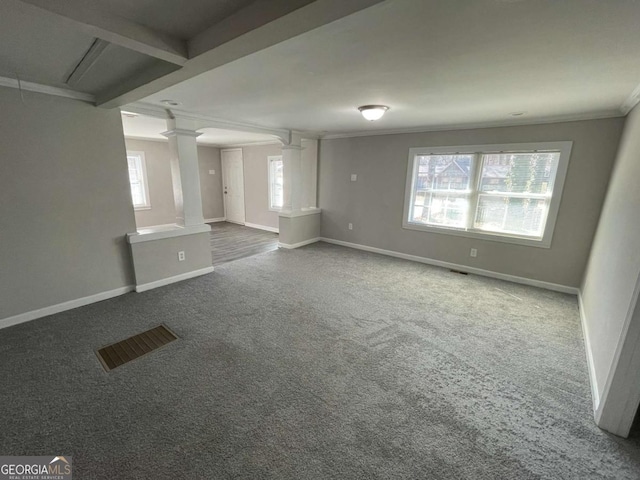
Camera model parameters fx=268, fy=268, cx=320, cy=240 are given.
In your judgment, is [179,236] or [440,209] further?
[440,209]

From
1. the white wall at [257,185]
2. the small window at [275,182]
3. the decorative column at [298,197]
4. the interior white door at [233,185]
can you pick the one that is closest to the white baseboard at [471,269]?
the decorative column at [298,197]

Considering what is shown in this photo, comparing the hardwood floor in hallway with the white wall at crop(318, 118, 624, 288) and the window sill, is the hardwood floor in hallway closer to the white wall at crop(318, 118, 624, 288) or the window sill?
the white wall at crop(318, 118, 624, 288)

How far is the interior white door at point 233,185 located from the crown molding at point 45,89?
4.64 meters

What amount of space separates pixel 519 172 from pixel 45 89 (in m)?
5.49

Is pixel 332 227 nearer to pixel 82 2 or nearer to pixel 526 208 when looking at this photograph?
pixel 526 208

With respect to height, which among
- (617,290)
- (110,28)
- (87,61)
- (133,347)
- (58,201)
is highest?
(87,61)

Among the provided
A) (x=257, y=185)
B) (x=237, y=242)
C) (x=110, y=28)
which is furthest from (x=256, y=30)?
(x=257, y=185)

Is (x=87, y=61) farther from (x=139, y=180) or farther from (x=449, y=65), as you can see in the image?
(x=139, y=180)

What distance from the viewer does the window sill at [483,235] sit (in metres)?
3.65

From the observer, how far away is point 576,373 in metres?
2.10

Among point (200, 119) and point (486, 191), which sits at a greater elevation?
point (200, 119)

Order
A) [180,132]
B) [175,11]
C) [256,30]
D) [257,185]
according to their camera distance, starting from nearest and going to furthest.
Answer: [256,30] < [175,11] < [180,132] < [257,185]

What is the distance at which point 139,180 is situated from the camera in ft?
21.0

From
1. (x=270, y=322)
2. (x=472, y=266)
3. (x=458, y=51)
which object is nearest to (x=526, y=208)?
(x=472, y=266)
